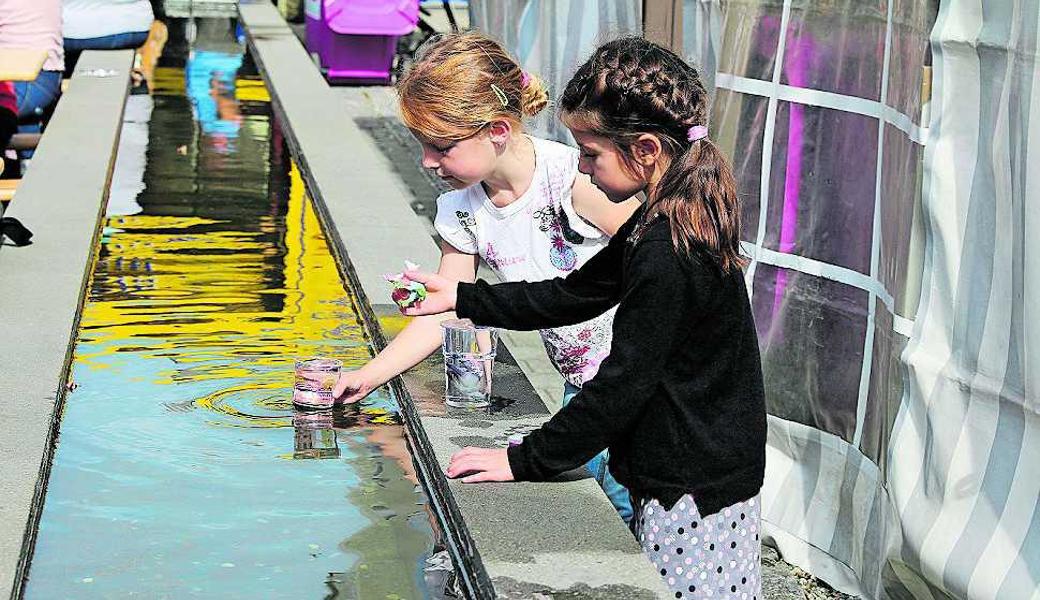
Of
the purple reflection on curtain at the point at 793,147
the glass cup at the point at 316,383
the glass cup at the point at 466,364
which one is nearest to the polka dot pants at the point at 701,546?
the glass cup at the point at 466,364

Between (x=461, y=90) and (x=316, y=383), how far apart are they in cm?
123

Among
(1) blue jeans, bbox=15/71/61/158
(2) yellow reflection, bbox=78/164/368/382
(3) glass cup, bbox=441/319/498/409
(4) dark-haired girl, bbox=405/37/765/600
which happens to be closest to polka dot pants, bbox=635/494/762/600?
(4) dark-haired girl, bbox=405/37/765/600

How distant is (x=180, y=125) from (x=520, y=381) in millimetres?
7614

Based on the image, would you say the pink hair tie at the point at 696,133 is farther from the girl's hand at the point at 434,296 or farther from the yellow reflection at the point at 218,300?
the yellow reflection at the point at 218,300

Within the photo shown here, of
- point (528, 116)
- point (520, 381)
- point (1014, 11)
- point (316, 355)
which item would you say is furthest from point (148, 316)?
point (1014, 11)

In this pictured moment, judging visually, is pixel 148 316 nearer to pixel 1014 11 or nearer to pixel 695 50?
pixel 695 50

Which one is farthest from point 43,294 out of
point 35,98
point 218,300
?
point 35,98

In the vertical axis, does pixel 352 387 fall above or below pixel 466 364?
below

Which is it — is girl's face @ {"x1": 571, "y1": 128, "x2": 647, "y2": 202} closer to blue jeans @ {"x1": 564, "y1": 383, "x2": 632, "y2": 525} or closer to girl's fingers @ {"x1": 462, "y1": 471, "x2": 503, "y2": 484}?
girl's fingers @ {"x1": 462, "y1": 471, "x2": 503, "y2": 484}

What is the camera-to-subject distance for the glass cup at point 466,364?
4.09 metres

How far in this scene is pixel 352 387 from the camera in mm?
4250

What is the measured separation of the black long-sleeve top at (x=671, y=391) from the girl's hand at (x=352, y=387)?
3.84ft

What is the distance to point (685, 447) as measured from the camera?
2.97 m

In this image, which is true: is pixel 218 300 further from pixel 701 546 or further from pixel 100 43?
pixel 100 43
